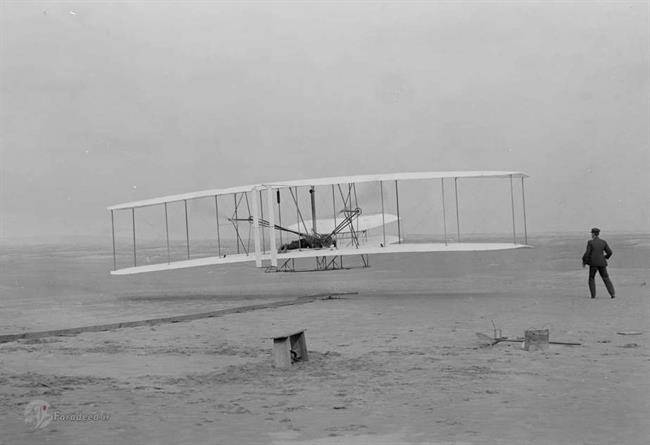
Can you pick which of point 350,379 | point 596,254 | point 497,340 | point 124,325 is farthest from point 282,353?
point 596,254

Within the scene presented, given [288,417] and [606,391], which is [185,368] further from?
[606,391]

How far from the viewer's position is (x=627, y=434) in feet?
22.3

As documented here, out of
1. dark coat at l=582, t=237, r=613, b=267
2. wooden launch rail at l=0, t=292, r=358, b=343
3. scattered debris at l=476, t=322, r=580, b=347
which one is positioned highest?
dark coat at l=582, t=237, r=613, b=267

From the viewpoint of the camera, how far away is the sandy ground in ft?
23.3

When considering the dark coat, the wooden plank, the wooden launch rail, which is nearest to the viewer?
the wooden plank

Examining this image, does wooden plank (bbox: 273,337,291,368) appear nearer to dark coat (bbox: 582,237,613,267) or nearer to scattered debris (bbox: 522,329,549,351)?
scattered debris (bbox: 522,329,549,351)

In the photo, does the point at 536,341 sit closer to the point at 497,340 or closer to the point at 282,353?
the point at 497,340

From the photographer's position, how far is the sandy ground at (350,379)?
7.09m

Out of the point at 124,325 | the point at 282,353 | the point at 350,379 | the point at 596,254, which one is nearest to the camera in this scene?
the point at 350,379

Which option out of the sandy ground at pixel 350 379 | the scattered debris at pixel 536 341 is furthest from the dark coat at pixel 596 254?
the scattered debris at pixel 536 341

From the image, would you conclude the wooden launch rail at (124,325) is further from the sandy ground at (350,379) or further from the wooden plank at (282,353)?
the wooden plank at (282,353)

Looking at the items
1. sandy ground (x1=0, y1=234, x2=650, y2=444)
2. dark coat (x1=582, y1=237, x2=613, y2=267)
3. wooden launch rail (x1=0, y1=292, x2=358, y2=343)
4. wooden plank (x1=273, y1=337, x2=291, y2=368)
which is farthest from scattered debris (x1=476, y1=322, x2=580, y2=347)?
dark coat (x1=582, y1=237, x2=613, y2=267)

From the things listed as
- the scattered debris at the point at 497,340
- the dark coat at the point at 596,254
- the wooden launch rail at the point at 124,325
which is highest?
the dark coat at the point at 596,254

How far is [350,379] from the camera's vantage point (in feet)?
31.0
